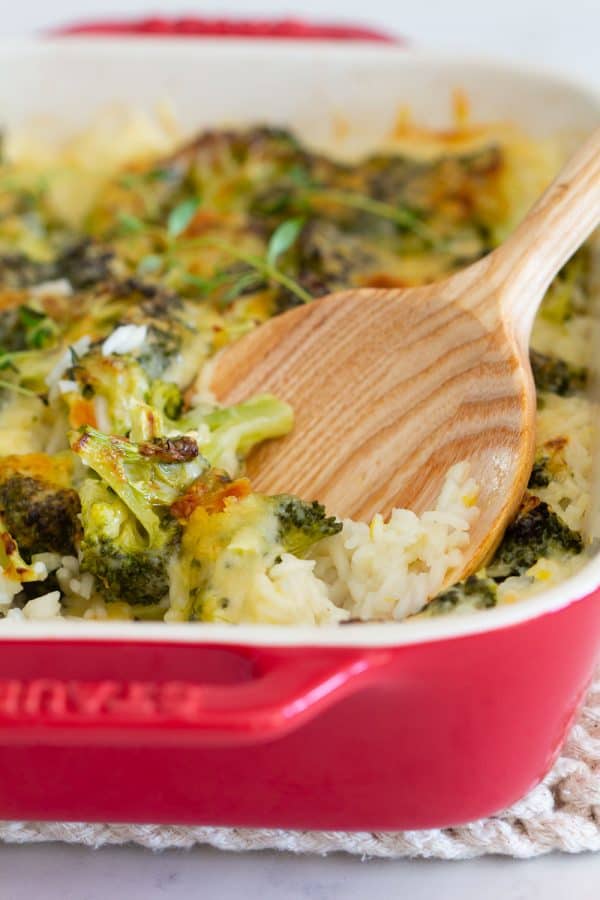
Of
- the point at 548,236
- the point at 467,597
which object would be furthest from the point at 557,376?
the point at 467,597

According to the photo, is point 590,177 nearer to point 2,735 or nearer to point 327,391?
point 327,391

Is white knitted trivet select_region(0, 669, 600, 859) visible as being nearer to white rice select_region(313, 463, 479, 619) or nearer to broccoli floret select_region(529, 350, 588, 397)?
white rice select_region(313, 463, 479, 619)

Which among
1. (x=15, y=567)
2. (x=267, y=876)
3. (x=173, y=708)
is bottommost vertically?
(x=267, y=876)

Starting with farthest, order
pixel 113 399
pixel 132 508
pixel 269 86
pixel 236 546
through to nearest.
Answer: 1. pixel 269 86
2. pixel 113 399
3. pixel 132 508
4. pixel 236 546

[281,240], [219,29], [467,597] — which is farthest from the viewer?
[219,29]

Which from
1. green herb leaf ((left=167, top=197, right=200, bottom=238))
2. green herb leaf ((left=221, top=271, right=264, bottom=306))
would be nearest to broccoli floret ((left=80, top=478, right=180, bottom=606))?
green herb leaf ((left=221, top=271, right=264, bottom=306))

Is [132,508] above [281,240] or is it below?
below

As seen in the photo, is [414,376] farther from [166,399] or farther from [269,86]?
[269,86]
